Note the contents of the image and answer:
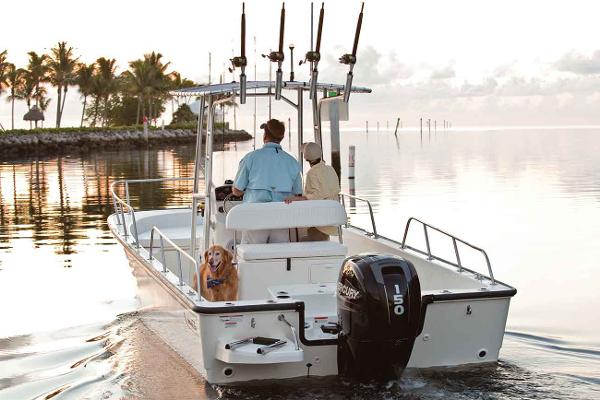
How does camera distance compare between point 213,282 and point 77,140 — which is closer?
point 213,282

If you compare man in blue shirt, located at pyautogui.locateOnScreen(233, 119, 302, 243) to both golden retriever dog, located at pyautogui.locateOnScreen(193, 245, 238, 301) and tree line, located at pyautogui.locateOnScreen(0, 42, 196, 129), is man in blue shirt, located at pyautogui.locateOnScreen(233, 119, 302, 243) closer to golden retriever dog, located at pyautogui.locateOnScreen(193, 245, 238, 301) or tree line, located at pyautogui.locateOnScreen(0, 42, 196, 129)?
golden retriever dog, located at pyautogui.locateOnScreen(193, 245, 238, 301)

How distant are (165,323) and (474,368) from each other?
2810mm

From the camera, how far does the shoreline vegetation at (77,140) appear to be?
60188 mm

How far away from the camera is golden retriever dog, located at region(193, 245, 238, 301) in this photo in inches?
313

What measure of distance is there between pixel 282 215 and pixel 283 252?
33 centimetres

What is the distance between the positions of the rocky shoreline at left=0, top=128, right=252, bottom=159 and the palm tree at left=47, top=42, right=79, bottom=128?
7.69 metres

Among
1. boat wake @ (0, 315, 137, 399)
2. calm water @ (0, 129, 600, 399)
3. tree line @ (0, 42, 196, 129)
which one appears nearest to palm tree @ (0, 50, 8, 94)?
tree line @ (0, 42, 196, 129)

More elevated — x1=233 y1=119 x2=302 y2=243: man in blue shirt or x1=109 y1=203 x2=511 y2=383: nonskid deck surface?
x1=233 y1=119 x2=302 y2=243: man in blue shirt

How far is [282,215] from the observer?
8.27 metres

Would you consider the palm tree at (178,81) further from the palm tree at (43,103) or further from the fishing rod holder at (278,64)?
the fishing rod holder at (278,64)

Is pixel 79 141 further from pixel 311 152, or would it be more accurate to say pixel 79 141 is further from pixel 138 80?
pixel 311 152

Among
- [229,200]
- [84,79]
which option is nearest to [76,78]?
[84,79]

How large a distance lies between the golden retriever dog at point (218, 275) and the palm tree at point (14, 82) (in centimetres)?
7864

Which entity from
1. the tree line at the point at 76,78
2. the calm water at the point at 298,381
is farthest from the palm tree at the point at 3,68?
the calm water at the point at 298,381
